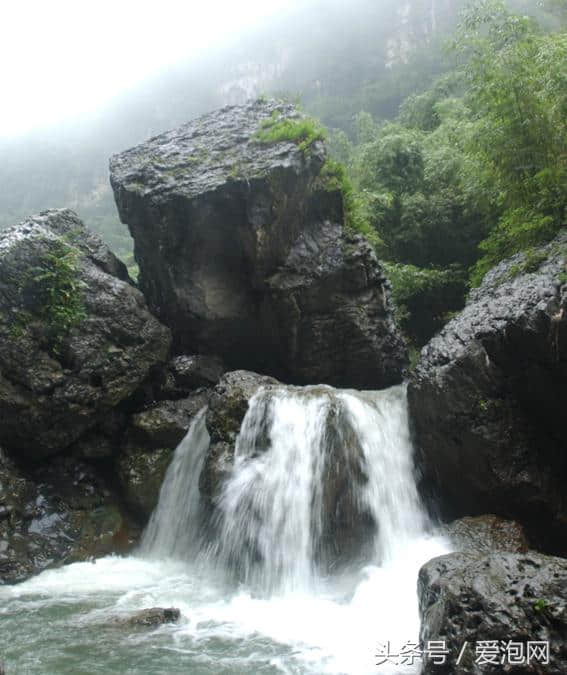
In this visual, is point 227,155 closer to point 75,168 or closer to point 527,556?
point 527,556

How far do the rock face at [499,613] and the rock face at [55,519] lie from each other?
222 inches

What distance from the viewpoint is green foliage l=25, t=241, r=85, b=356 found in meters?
8.52

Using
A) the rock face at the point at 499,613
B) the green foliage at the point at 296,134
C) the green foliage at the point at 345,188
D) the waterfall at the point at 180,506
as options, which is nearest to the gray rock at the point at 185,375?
the waterfall at the point at 180,506

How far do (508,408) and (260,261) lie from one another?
5.10 metres

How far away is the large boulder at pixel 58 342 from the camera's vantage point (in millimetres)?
→ 8141

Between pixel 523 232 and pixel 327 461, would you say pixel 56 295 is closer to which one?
pixel 327 461

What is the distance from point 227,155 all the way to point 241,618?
8.02m

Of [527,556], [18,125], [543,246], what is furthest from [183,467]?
[18,125]

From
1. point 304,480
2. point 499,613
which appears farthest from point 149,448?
point 499,613

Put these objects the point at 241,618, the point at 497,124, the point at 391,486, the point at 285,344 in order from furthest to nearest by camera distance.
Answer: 1. the point at 285,344
2. the point at 497,124
3. the point at 391,486
4. the point at 241,618

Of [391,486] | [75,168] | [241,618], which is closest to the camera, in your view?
[241,618]

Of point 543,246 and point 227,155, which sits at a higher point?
point 227,155

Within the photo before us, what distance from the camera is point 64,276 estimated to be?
8.80 m

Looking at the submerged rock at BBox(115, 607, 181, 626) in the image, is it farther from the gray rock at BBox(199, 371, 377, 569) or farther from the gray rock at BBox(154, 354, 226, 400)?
the gray rock at BBox(154, 354, 226, 400)
